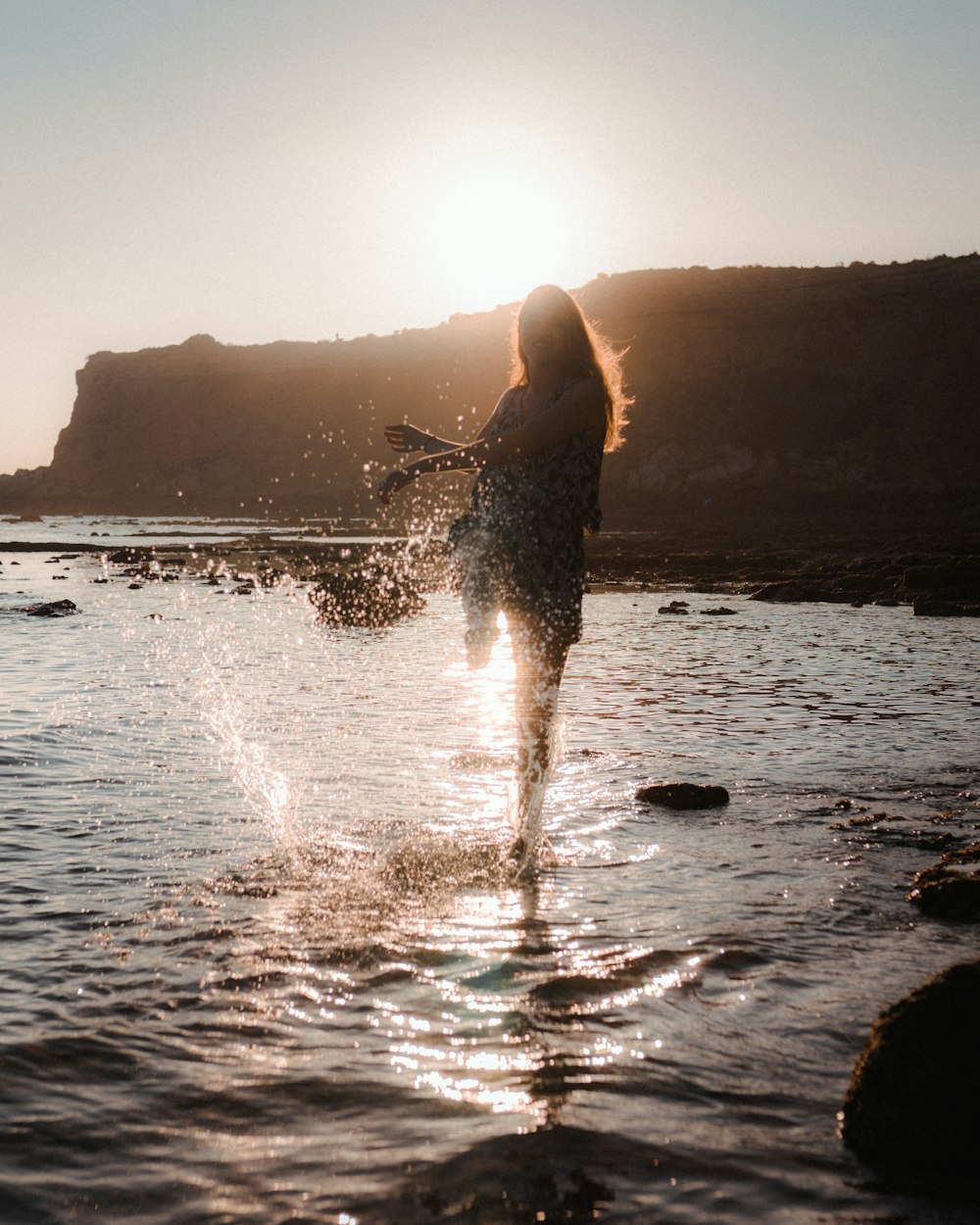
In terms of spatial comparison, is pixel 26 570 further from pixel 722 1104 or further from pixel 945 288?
pixel 945 288

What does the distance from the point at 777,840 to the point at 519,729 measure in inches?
58.2

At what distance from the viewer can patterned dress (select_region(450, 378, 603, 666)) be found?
591cm

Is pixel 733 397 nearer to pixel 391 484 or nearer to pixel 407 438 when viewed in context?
pixel 407 438

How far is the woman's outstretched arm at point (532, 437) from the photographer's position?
573 cm

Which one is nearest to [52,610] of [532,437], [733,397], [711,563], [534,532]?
[534,532]

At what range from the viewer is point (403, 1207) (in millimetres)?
2736

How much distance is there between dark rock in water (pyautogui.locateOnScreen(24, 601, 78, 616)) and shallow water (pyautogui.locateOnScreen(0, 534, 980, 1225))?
1307cm

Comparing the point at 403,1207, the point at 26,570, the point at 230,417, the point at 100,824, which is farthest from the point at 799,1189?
the point at 230,417

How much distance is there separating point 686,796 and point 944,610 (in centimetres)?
1741

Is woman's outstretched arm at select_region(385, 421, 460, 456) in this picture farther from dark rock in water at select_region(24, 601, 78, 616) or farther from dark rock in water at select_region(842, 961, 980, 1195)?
dark rock in water at select_region(24, 601, 78, 616)

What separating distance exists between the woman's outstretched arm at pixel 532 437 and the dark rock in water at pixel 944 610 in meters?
18.4

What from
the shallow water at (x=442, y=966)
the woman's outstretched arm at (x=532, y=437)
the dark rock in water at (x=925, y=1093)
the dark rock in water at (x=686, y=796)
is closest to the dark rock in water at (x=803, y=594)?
the shallow water at (x=442, y=966)

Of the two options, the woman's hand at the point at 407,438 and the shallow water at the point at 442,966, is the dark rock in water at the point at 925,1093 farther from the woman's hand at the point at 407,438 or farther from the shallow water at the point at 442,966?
the woman's hand at the point at 407,438

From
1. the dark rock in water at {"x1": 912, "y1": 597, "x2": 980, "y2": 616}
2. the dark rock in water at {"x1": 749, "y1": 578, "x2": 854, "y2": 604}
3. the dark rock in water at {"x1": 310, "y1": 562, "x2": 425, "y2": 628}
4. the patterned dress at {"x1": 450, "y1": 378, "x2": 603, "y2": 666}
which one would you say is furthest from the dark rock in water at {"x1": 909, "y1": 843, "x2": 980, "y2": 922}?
the dark rock in water at {"x1": 749, "y1": 578, "x2": 854, "y2": 604}
